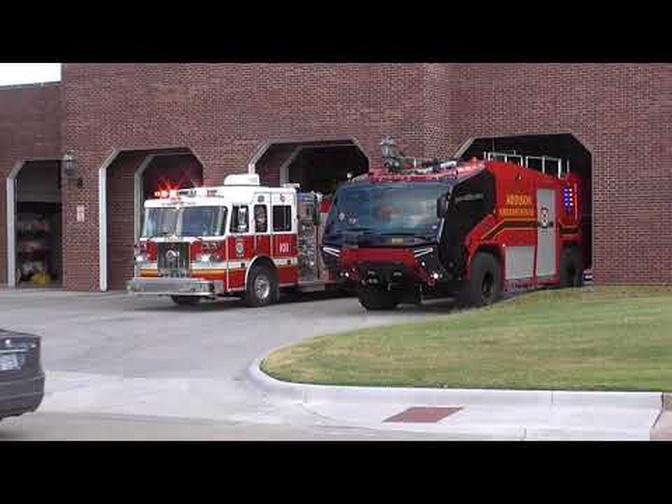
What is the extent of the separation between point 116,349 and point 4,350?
7516 millimetres

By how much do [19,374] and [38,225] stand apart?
94.1 ft

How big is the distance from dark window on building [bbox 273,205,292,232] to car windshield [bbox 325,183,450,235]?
10.0 feet

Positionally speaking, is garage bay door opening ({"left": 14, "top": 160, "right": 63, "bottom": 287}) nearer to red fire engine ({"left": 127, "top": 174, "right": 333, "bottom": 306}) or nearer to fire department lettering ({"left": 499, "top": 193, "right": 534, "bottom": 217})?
red fire engine ({"left": 127, "top": 174, "right": 333, "bottom": 306})

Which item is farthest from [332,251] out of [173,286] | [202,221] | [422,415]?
[422,415]

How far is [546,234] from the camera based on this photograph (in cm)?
2338

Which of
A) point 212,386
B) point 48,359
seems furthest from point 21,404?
point 48,359

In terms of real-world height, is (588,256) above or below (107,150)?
below

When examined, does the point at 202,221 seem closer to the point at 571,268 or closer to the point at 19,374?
the point at 571,268

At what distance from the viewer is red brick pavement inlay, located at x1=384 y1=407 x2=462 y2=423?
1022 centimetres

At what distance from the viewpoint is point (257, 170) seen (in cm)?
2920

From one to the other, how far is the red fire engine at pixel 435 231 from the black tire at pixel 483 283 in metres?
0.02

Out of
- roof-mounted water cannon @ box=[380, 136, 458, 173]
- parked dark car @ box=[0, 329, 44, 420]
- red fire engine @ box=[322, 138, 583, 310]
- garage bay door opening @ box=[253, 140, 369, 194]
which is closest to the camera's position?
parked dark car @ box=[0, 329, 44, 420]

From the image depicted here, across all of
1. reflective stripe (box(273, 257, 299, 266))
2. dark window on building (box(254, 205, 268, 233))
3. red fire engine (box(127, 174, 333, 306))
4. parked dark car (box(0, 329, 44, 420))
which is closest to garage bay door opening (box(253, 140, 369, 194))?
reflective stripe (box(273, 257, 299, 266))
